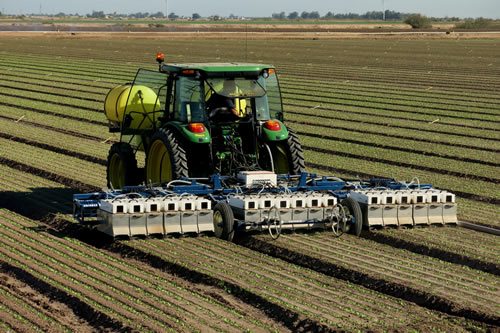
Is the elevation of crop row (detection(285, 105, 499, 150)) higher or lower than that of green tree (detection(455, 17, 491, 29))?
lower

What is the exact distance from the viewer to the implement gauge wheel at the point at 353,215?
10523 mm

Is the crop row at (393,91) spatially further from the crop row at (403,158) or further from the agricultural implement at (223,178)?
the agricultural implement at (223,178)

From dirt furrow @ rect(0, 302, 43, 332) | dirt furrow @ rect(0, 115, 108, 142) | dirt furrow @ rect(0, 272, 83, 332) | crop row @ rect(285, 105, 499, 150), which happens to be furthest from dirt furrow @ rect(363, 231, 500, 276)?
dirt furrow @ rect(0, 115, 108, 142)

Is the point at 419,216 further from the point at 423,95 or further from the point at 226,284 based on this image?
the point at 423,95

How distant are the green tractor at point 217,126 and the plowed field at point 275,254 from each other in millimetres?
1301

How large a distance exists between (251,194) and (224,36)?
199 ft

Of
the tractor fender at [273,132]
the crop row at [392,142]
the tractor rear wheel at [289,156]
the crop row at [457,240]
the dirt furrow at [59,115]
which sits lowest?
the dirt furrow at [59,115]

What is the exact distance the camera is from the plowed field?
7719mm

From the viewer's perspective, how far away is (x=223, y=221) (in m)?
10.2

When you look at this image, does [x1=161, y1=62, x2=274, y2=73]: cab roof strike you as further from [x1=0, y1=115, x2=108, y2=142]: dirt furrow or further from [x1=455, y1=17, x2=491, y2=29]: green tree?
[x1=455, y1=17, x2=491, y2=29]: green tree

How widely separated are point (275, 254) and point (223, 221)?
77cm

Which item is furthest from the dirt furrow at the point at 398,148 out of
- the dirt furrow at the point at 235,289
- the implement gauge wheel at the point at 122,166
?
the dirt furrow at the point at 235,289

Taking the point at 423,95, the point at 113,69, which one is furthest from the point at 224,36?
the point at 423,95

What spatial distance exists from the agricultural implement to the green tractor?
0.01 m
